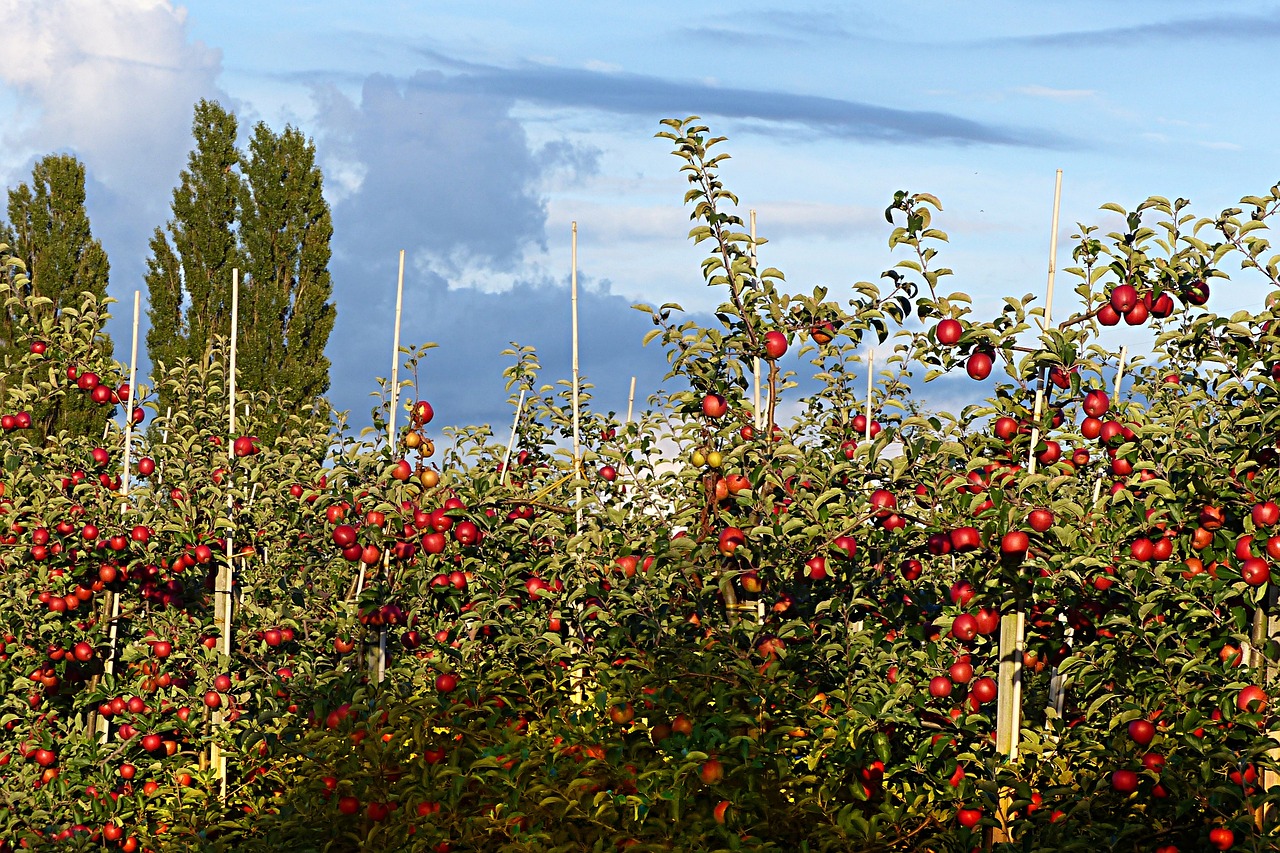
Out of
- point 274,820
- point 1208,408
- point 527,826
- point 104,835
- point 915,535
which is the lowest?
point 104,835

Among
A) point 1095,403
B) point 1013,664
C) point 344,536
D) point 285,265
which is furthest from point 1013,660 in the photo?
point 285,265

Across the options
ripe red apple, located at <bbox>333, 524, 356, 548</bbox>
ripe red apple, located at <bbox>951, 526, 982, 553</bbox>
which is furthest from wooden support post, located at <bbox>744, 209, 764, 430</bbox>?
ripe red apple, located at <bbox>333, 524, 356, 548</bbox>

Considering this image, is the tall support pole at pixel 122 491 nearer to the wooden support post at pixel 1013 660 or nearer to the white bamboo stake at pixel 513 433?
the white bamboo stake at pixel 513 433

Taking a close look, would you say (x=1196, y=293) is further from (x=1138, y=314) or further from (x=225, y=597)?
(x=225, y=597)

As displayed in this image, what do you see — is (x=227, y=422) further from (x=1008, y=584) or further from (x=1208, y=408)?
(x=1208, y=408)

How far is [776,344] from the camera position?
3.96 meters

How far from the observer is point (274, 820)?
4.33 metres

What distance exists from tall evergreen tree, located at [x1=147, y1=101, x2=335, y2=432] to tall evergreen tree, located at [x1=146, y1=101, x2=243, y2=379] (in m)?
0.01

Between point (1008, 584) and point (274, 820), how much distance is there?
256 centimetres

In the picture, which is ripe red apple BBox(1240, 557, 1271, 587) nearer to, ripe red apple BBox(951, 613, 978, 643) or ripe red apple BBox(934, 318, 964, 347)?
ripe red apple BBox(951, 613, 978, 643)

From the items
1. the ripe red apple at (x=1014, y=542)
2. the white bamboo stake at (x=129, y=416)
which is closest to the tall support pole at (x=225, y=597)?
the white bamboo stake at (x=129, y=416)

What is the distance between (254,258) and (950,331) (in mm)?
14950

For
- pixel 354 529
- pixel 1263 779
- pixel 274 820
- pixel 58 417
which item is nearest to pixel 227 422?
pixel 354 529

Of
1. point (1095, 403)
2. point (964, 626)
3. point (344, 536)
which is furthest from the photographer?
point (344, 536)
